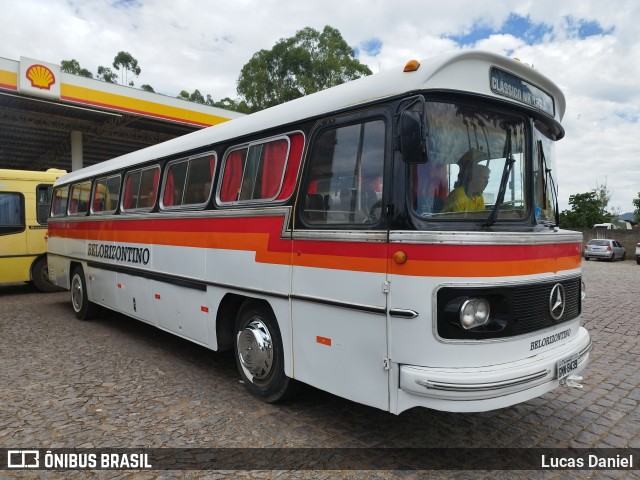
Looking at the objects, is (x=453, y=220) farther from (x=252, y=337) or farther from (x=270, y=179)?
(x=252, y=337)

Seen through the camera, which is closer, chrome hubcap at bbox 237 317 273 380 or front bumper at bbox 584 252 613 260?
chrome hubcap at bbox 237 317 273 380

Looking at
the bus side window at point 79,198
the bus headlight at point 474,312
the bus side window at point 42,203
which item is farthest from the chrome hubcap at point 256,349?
the bus side window at point 42,203

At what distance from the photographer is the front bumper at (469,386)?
10.5ft

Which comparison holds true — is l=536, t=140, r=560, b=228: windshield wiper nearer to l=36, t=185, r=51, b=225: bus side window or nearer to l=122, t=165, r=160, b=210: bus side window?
l=122, t=165, r=160, b=210: bus side window

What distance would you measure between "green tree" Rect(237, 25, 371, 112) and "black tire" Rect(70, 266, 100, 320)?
3026cm

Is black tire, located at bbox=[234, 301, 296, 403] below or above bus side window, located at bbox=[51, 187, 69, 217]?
below

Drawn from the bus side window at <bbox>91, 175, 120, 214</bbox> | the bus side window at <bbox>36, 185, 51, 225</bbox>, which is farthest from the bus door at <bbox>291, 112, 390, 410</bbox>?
the bus side window at <bbox>36, 185, 51, 225</bbox>

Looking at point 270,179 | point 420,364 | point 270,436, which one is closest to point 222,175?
point 270,179

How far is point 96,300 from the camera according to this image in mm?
8438

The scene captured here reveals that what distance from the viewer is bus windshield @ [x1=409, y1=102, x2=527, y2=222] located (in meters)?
3.48

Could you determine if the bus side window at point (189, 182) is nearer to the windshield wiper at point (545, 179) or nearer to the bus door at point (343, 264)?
the bus door at point (343, 264)

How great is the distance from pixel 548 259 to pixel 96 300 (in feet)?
24.1

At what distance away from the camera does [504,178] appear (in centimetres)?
379

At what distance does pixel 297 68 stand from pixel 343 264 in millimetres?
37047
